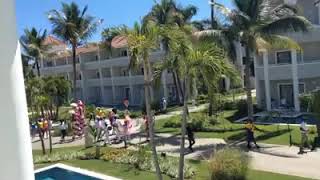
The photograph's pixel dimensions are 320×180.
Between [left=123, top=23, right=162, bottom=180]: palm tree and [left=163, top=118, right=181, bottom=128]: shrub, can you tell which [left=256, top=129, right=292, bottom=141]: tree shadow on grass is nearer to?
[left=163, top=118, right=181, bottom=128]: shrub

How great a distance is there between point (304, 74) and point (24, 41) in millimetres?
35757

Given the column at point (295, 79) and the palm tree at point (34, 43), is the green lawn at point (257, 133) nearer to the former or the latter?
the column at point (295, 79)

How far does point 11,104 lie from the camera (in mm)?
5020

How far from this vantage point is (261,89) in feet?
120

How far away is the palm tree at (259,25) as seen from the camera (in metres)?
26.2

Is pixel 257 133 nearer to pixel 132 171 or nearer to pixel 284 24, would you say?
pixel 284 24

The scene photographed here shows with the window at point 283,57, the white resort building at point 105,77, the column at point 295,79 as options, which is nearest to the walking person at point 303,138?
the column at point 295,79

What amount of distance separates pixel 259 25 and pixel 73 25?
20616 mm

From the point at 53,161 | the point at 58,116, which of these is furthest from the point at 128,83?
the point at 53,161

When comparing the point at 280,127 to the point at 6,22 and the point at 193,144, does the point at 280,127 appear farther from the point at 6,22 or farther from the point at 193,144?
the point at 6,22

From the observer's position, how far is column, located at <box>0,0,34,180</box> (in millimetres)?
4922

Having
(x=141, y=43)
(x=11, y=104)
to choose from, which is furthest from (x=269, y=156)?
(x=11, y=104)

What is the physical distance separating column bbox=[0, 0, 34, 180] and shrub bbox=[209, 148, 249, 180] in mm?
9378

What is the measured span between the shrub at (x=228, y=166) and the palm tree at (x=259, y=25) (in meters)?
12.1
